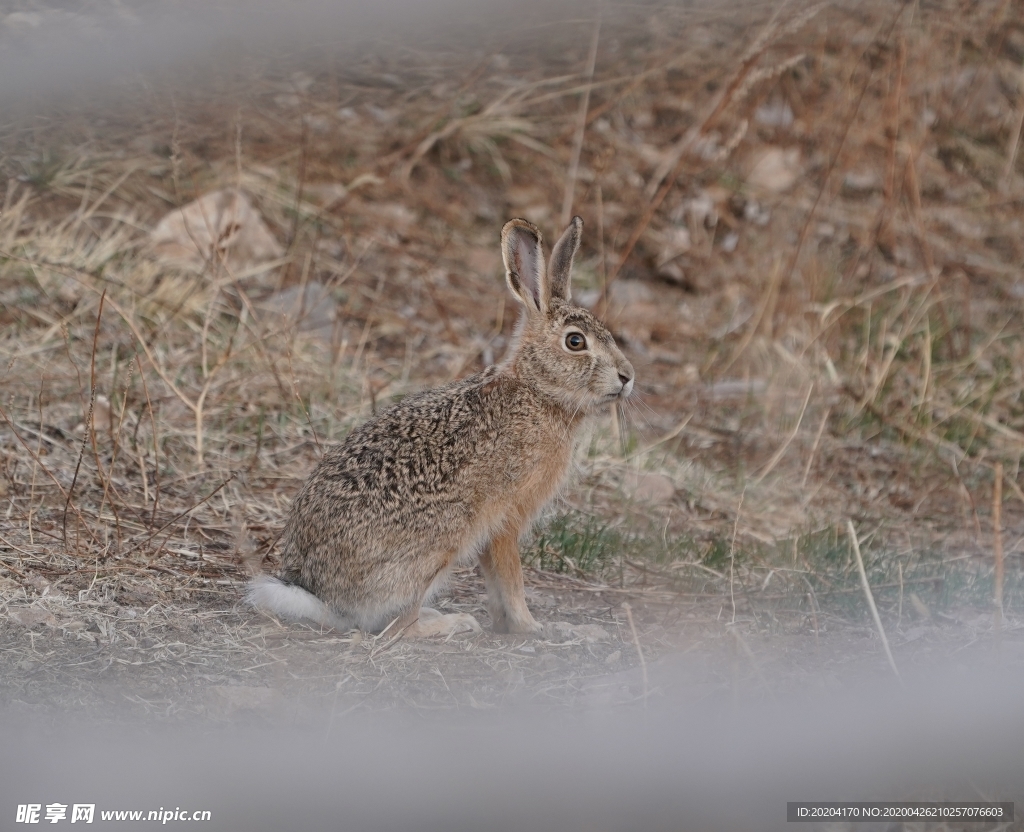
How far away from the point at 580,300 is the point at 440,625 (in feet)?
13.5

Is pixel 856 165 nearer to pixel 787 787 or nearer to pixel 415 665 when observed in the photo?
pixel 415 665

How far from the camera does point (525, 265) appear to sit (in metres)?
4.64

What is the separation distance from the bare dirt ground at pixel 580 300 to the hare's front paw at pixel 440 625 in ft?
0.36

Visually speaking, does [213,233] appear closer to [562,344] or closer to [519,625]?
[562,344]

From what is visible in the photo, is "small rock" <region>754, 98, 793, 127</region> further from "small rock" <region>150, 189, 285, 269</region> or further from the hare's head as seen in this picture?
the hare's head

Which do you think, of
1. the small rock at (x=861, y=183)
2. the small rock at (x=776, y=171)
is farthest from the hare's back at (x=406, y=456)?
the small rock at (x=861, y=183)

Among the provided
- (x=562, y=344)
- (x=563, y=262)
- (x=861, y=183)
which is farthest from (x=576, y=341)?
(x=861, y=183)

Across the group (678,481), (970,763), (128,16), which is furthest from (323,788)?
(678,481)

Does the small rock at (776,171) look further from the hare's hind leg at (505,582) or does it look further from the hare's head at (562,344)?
the hare's hind leg at (505,582)

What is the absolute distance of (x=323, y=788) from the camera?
117cm

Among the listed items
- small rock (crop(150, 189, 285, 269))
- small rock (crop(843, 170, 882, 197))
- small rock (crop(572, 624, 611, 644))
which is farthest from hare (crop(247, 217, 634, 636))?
small rock (crop(843, 170, 882, 197))

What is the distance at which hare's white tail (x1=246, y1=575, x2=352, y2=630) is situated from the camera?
13.0 ft

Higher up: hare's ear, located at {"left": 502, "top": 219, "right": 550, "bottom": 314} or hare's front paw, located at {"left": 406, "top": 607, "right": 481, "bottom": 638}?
hare's ear, located at {"left": 502, "top": 219, "right": 550, "bottom": 314}

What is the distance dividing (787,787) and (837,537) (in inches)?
163
